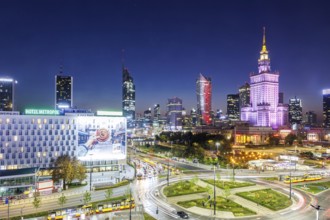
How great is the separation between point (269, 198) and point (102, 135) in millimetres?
63861

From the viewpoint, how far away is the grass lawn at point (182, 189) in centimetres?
7196

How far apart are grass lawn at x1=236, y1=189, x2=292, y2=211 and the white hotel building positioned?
55.5 meters

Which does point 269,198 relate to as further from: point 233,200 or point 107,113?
point 107,113

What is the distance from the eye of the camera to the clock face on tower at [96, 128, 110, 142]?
108562 millimetres

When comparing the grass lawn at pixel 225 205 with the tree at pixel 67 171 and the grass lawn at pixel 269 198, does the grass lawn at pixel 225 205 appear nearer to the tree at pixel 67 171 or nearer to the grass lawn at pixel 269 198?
the grass lawn at pixel 269 198

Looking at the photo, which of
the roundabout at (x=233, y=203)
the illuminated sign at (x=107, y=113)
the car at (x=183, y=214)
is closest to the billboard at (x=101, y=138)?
the illuminated sign at (x=107, y=113)

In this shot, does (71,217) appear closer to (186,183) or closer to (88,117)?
(186,183)

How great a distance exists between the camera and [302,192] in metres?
74.9

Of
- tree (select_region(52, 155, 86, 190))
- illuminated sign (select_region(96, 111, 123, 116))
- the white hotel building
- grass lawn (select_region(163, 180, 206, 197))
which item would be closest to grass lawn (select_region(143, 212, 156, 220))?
grass lawn (select_region(163, 180, 206, 197))

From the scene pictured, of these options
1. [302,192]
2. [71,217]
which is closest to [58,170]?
[71,217]

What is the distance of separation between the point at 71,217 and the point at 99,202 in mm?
10794

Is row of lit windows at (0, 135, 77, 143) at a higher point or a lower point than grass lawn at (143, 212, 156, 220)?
higher

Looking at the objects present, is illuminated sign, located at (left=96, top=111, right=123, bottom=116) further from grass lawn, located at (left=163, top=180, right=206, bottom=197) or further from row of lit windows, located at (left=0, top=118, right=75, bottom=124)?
grass lawn, located at (left=163, top=180, right=206, bottom=197)

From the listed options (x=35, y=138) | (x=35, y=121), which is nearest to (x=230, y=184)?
(x=35, y=138)
